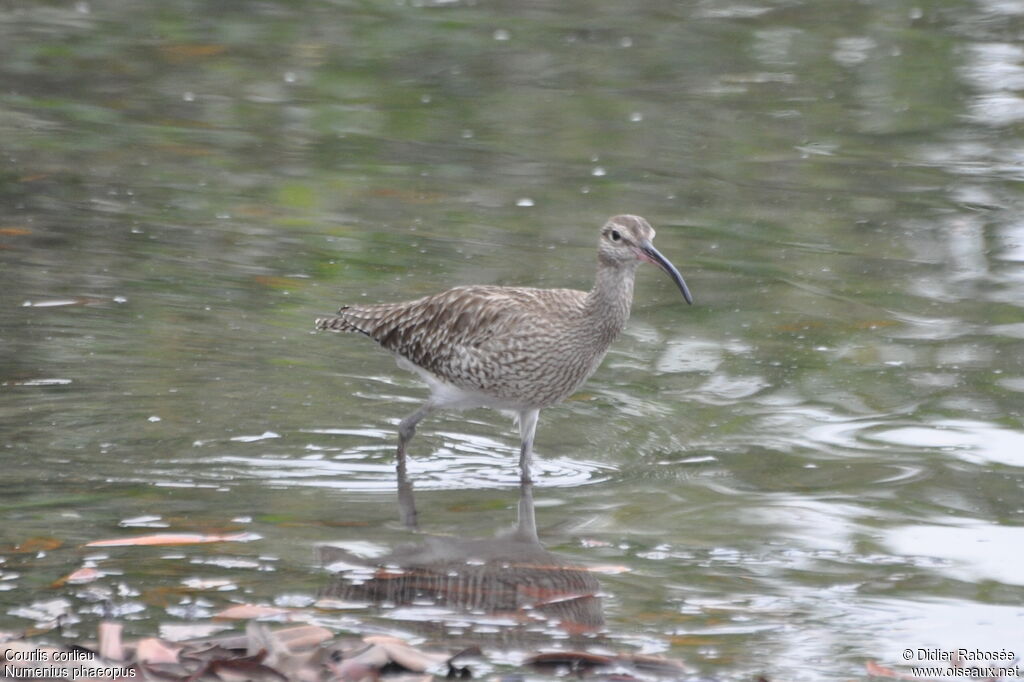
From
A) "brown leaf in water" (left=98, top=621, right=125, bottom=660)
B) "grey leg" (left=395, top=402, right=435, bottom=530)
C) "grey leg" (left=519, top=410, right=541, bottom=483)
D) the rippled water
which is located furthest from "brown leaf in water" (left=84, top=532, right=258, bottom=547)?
"grey leg" (left=519, top=410, right=541, bottom=483)

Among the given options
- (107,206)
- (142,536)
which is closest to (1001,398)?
(142,536)

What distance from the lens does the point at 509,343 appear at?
906 cm

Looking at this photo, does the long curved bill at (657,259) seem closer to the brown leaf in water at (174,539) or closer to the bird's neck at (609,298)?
the bird's neck at (609,298)

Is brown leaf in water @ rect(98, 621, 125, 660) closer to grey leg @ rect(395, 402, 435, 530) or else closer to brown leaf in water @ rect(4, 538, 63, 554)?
brown leaf in water @ rect(4, 538, 63, 554)

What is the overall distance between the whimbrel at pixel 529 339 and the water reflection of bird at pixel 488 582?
1.12 metres

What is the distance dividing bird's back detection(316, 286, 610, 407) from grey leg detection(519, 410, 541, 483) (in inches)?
4.3

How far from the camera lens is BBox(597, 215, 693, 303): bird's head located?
349 inches

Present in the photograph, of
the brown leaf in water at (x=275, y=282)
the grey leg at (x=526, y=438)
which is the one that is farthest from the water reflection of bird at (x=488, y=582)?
the brown leaf in water at (x=275, y=282)

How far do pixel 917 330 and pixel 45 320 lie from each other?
18.1ft

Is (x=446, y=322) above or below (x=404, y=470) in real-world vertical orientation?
above

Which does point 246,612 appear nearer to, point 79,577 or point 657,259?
point 79,577

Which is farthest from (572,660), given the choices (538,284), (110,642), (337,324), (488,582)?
(538,284)

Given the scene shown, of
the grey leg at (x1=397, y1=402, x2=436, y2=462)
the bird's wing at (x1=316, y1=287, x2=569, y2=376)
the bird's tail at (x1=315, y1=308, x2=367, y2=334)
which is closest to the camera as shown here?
the grey leg at (x1=397, y1=402, x2=436, y2=462)

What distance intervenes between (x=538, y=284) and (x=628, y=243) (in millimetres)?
2725
